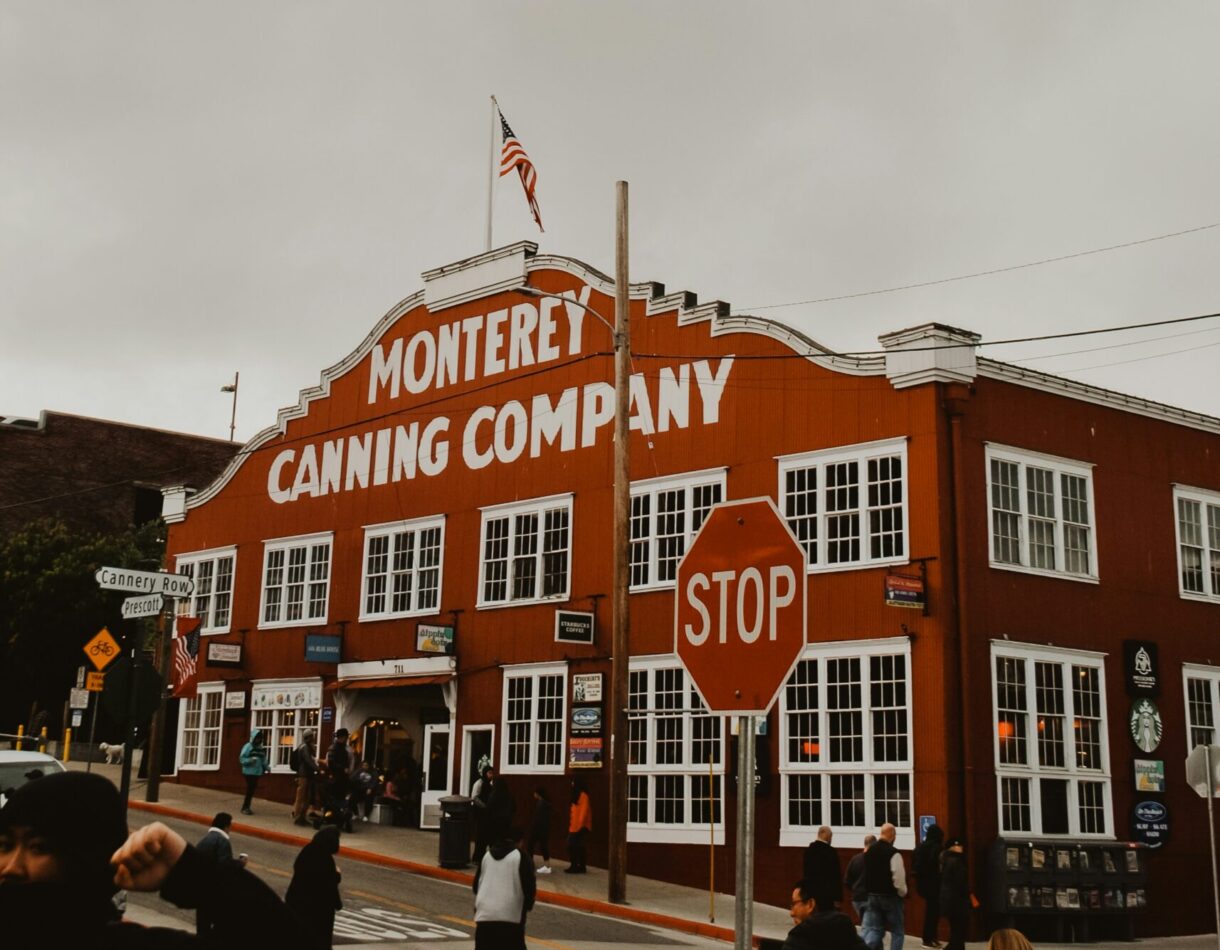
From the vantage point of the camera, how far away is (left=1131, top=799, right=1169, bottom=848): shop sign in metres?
24.5

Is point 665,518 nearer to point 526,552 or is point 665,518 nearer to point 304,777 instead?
point 526,552

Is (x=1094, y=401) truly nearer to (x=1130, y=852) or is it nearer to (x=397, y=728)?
(x=1130, y=852)

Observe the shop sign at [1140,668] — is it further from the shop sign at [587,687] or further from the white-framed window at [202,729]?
the white-framed window at [202,729]

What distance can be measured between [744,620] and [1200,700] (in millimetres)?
23237

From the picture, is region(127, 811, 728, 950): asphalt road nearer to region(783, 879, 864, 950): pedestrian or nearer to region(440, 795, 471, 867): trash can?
region(440, 795, 471, 867): trash can

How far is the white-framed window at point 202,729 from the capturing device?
3659 cm

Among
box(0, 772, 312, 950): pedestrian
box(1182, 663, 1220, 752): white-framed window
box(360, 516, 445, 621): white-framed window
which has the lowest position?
box(0, 772, 312, 950): pedestrian

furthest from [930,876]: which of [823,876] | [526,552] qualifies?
[526,552]

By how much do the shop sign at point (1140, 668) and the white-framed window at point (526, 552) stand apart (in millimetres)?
10649

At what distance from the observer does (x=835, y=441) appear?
25.2m

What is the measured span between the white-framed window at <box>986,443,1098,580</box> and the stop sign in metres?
18.5

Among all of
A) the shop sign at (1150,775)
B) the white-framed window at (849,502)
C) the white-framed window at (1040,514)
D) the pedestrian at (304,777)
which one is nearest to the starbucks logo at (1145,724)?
the shop sign at (1150,775)

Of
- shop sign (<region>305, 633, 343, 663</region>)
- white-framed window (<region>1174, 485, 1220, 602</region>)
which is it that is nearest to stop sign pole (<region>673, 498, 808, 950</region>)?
white-framed window (<region>1174, 485, 1220, 602</region>)

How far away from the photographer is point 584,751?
1094 inches
